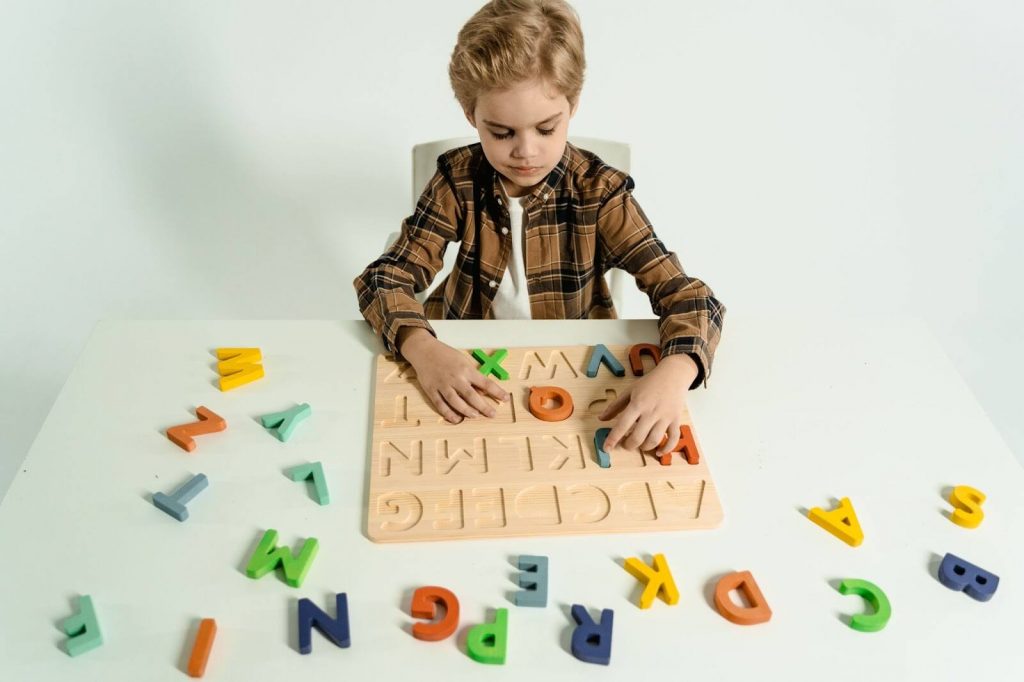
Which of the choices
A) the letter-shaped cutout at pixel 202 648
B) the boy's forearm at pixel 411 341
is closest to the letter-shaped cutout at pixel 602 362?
the boy's forearm at pixel 411 341

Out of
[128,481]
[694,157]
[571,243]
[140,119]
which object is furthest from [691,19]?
[128,481]

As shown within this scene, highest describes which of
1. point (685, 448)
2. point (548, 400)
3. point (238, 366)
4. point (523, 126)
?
point (523, 126)

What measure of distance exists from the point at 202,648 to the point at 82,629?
0.13 meters

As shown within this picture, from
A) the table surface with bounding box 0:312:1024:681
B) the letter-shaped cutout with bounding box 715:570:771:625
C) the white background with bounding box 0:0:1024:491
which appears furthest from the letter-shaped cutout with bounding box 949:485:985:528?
the white background with bounding box 0:0:1024:491

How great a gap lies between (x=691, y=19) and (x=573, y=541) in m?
1.84

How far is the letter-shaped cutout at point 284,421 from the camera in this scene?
1099mm

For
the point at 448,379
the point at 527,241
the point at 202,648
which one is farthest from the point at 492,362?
the point at 202,648

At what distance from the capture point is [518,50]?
1.19 metres

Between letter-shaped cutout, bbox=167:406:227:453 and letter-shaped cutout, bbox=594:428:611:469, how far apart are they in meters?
0.46

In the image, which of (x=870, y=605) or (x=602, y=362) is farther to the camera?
(x=602, y=362)

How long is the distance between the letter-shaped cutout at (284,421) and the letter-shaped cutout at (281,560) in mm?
168

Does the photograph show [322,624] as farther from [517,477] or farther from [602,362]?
[602,362]

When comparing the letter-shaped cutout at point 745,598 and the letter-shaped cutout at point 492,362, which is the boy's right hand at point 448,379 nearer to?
the letter-shaped cutout at point 492,362

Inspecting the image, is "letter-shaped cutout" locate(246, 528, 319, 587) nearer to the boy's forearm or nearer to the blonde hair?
the boy's forearm
